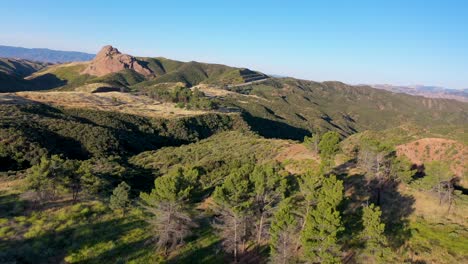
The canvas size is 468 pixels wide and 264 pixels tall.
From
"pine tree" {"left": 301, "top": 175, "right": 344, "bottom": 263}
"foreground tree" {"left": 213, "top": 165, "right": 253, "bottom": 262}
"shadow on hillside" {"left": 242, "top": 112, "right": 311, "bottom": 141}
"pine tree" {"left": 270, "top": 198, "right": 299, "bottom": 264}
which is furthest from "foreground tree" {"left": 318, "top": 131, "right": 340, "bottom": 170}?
"shadow on hillside" {"left": 242, "top": 112, "right": 311, "bottom": 141}

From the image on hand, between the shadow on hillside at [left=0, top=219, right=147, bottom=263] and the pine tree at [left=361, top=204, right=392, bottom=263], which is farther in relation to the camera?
the shadow on hillside at [left=0, top=219, right=147, bottom=263]

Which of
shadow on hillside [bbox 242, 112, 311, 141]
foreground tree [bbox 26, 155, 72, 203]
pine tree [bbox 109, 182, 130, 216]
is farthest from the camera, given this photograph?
shadow on hillside [bbox 242, 112, 311, 141]

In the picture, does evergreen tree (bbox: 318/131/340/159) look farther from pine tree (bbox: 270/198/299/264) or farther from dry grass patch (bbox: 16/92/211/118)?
dry grass patch (bbox: 16/92/211/118)

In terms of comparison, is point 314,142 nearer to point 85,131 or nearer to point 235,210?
point 235,210

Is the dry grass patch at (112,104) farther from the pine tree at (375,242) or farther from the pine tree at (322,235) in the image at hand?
the pine tree at (375,242)

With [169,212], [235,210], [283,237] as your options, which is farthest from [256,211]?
[169,212]

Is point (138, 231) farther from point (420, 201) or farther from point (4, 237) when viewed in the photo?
point (420, 201)
